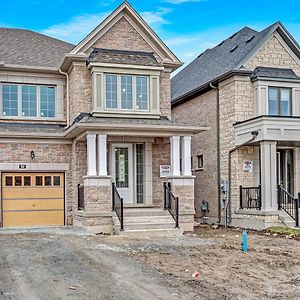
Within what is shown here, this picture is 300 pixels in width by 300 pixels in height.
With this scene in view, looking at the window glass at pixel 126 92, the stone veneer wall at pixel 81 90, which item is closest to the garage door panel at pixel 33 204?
the stone veneer wall at pixel 81 90

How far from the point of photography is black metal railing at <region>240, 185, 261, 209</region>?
1975 centimetres

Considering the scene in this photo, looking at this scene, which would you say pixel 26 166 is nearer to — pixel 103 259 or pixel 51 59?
pixel 51 59

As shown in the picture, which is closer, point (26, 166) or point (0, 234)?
point (0, 234)

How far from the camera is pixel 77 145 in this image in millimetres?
19297

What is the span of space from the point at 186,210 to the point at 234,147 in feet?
13.0

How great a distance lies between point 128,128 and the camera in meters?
18.0

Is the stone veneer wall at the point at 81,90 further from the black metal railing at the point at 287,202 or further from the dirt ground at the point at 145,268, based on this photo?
the black metal railing at the point at 287,202

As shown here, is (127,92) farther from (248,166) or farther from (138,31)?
(248,166)

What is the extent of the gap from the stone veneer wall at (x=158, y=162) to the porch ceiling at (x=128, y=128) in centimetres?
111

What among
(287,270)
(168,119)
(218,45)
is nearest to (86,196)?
(168,119)

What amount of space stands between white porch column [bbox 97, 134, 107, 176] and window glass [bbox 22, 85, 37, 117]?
4.05 meters

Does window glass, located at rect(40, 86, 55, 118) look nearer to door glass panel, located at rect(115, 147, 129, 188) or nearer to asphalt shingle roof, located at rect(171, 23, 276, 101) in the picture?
door glass panel, located at rect(115, 147, 129, 188)

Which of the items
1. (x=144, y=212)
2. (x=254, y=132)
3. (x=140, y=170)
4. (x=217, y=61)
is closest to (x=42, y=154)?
(x=140, y=170)

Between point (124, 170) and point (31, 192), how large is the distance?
11.8ft
